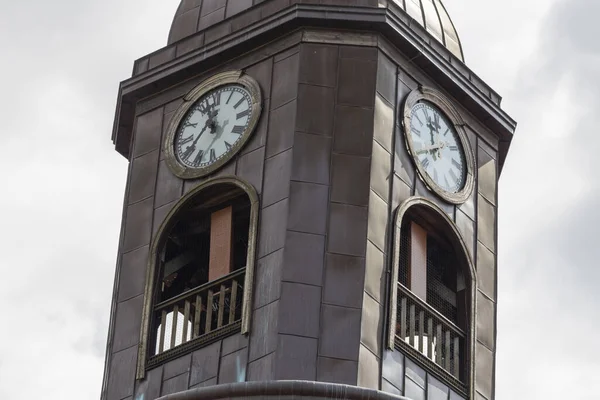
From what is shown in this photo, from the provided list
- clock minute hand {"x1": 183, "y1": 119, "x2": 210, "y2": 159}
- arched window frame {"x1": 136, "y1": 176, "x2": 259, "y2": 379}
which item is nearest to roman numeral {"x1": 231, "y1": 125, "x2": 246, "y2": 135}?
clock minute hand {"x1": 183, "y1": 119, "x2": 210, "y2": 159}

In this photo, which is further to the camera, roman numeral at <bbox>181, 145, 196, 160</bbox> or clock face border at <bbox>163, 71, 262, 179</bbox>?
roman numeral at <bbox>181, 145, 196, 160</bbox>

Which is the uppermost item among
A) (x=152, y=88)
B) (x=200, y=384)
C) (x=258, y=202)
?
(x=152, y=88)

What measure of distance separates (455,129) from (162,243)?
651 centimetres

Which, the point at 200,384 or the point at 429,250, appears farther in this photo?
the point at 429,250

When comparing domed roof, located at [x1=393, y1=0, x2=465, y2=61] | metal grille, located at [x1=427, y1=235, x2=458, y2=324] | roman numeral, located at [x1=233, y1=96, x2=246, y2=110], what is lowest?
metal grille, located at [x1=427, y1=235, x2=458, y2=324]

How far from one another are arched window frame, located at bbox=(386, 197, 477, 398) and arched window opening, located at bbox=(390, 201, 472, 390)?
2 centimetres

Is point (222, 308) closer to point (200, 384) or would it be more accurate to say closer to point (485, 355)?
point (200, 384)

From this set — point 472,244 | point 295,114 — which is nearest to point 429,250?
point 472,244

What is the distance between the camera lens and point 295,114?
51.9 metres

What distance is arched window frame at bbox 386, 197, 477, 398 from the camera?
165 feet

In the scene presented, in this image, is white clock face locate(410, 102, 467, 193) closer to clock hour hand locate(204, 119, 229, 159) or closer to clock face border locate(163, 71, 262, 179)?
clock face border locate(163, 71, 262, 179)

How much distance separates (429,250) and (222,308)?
4898 millimetres

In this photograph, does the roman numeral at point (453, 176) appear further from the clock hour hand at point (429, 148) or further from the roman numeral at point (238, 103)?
the roman numeral at point (238, 103)

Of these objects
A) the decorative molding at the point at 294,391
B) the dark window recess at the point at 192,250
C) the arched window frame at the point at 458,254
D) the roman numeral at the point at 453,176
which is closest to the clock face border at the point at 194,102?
the dark window recess at the point at 192,250
